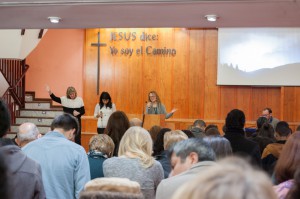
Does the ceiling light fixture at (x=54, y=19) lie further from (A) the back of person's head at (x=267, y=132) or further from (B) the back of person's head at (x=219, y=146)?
(B) the back of person's head at (x=219, y=146)

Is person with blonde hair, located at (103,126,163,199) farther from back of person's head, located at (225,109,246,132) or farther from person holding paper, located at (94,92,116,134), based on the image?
person holding paper, located at (94,92,116,134)

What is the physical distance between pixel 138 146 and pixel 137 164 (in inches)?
5.0

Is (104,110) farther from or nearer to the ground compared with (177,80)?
nearer to the ground

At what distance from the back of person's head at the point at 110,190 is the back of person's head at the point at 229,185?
81cm

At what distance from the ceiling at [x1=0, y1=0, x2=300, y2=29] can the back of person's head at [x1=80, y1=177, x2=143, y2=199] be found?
12.1ft

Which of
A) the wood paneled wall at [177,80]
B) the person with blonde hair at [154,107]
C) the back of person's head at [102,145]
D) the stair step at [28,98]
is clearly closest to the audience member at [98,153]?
the back of person's head at [102,145]

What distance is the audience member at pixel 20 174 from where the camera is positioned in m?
2.41

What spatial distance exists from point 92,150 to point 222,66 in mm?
7525

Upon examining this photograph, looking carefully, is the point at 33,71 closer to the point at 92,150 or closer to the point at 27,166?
the point at 92,150

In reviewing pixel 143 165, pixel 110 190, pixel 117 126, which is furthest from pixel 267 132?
pixel 110 190

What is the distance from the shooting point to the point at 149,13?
236 inches

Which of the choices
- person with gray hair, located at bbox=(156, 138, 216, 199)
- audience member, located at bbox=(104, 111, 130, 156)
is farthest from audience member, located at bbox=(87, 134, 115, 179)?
person with gray hair, located at bbox=(156, 138, 216, 199)

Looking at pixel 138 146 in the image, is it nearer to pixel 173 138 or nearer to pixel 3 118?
pixel 173 138

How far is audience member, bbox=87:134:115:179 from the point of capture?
3969mm
